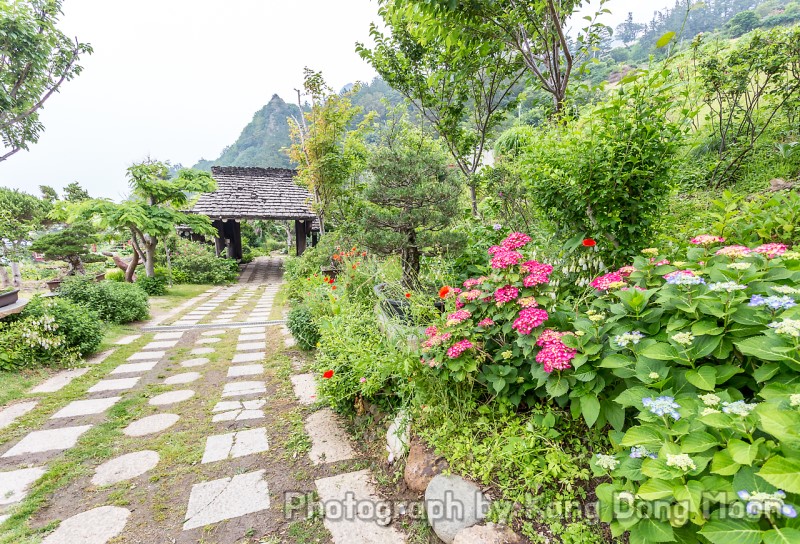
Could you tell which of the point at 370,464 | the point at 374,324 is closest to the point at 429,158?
the point at 374,324

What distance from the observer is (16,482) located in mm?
2078

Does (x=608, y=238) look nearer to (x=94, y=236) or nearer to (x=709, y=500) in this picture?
(x=709, y=500)

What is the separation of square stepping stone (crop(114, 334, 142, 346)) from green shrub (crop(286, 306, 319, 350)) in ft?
7.84

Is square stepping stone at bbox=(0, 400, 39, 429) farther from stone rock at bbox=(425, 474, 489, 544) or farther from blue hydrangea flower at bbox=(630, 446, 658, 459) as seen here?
blue hydrangea flower at bbox=(630, 446, 658, 459)

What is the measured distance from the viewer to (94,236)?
438 inches

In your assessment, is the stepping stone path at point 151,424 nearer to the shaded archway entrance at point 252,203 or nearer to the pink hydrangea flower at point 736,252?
the pink hydrangea flower at point 736,252

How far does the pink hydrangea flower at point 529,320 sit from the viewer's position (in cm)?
159

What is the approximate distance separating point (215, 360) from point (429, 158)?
345 cm

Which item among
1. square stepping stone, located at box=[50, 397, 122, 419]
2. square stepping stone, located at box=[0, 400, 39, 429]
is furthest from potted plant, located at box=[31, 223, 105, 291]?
square stepping stone, located at box=[50, 397, 122, 419]

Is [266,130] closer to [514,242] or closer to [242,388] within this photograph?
[242,388]

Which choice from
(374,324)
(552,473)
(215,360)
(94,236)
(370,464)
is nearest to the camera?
(552,473)

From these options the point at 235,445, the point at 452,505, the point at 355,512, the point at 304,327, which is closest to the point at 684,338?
the point at 452,505

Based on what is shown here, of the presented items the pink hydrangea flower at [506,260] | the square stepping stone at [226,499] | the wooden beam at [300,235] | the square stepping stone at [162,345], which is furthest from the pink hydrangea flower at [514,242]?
the wooden beam at [300,235]

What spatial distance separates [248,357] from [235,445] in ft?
6.58
